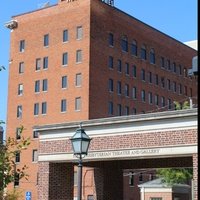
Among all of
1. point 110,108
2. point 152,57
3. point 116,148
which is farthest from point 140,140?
point 152,57

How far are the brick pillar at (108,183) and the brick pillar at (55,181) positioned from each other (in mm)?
1746

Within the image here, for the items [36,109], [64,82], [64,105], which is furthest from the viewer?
[36,109]

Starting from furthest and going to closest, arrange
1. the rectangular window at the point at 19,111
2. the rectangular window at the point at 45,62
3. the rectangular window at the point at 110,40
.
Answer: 1. the rectangular window at the point at 19,111
2. the rectangular window at the point at 45,62
3. the rectangular window at the point at 110,40

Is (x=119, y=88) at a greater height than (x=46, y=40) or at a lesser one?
lesser

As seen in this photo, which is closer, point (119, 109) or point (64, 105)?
point (64, 105)

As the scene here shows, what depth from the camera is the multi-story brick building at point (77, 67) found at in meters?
72.8

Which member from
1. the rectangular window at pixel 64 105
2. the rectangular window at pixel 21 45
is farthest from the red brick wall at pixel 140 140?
the rectangular window at pixel 21 45

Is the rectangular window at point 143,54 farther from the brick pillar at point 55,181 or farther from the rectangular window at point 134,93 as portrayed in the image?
the brick pillar at point 55,181

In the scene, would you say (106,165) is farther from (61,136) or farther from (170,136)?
(170,136)

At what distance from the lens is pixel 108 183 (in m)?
29.6

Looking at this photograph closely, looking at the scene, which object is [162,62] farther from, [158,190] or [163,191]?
[163,191]

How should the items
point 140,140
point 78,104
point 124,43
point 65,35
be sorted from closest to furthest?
point 140,140 → point 78,104 → point 65,35 → point 124,43

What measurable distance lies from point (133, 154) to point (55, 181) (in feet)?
16.6

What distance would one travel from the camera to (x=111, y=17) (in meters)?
77.6
